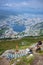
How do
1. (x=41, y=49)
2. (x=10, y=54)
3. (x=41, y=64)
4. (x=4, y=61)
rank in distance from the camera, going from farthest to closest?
(x=10, y=54) < (x=41, y=49) < (x=4, y=61) < (x=41, y=64)

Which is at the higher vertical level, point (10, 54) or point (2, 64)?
point (2, 64)

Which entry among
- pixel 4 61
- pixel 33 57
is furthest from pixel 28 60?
pixel 4 61

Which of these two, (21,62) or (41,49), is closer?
(21,62)

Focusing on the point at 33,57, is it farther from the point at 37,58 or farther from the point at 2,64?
the point at 2,64

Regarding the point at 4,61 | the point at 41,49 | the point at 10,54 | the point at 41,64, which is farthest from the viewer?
the point at 10,54

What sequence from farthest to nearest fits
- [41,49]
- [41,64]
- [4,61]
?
[41,49] < [4,61] < [41,64]

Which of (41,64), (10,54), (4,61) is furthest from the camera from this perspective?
(10,54)

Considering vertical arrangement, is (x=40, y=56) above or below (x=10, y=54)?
above

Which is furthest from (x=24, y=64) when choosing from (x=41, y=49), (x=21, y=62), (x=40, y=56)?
(x=41, y=49)

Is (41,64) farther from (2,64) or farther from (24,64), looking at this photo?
(2,64)

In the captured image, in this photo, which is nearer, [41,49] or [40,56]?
[40,56]
